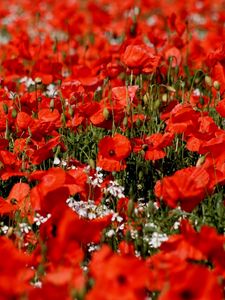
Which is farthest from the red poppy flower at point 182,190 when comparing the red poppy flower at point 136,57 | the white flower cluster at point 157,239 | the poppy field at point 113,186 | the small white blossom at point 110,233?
the red poppy flower at point 136,57

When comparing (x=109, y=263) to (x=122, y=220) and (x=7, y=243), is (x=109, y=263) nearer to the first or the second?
(x=7, y=243)

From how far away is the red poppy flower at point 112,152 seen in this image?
3045 millimetres

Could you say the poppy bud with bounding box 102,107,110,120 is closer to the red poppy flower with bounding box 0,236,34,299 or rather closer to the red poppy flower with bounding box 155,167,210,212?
the red poppy flower with bounding box 155,167,210,212

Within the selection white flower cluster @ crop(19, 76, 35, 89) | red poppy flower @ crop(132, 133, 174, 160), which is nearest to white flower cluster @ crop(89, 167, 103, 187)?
red poppy flower @ crop(132, 133, 174, 160)

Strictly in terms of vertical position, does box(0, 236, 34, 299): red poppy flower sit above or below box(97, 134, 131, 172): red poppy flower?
above

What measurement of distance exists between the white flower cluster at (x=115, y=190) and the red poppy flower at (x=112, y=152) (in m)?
0.07

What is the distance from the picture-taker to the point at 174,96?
428 centimetres

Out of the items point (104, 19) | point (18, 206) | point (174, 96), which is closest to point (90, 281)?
point (18, 206)

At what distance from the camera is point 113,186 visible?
3.20 meters

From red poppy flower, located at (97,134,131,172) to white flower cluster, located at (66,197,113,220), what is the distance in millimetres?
165

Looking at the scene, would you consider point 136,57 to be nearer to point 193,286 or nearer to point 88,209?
point 88,209

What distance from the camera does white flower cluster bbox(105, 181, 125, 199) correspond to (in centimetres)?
301

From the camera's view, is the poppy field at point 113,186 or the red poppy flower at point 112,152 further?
the red poppy flower at point 112,152

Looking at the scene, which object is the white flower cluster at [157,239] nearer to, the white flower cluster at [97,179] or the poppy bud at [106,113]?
the white flower cluster at [97,179]
